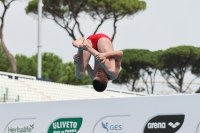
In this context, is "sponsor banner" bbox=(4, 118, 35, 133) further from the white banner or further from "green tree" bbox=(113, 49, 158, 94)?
"green tree" bbox=(113, 49, 158, 94)

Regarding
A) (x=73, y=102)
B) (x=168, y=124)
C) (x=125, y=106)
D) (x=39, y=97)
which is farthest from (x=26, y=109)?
(x=39, y=97)

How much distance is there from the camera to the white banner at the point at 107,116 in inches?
321

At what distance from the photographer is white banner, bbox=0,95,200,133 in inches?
321

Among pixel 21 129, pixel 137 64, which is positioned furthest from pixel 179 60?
pixel 21 129

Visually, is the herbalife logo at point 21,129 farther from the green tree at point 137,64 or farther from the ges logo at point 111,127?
the green tree at point 137,64

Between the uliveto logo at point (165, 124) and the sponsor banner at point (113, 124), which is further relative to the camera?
the sponsor banner at point (113, 124)

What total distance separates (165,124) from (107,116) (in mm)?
892

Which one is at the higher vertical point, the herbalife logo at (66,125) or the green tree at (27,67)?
the green tree at (27,67)

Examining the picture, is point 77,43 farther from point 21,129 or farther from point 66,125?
point 21,129

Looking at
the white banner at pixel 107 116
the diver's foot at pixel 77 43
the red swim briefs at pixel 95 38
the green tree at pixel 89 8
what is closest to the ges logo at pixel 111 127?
the white banner at pixel 107 116

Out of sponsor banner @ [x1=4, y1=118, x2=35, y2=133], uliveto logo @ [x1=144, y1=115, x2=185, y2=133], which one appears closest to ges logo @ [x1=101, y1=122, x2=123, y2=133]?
uliveto logo @ [x1=144, y1=115, x2=185, y2=133]

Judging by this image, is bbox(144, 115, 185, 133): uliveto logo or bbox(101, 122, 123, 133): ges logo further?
bbox(101, 122, 123, 133): ges logo

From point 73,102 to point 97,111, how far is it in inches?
15.4

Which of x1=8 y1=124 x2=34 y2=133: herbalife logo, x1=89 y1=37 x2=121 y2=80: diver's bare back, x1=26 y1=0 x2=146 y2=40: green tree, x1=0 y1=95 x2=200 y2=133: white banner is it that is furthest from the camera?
x1=26 y1=0 x2=146 y2=40: green tree
